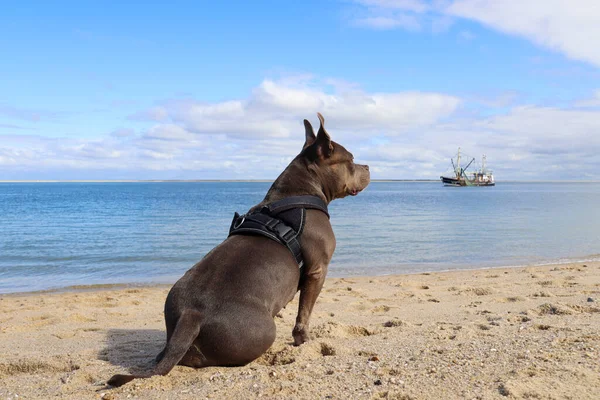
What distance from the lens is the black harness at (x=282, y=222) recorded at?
4.80 metres

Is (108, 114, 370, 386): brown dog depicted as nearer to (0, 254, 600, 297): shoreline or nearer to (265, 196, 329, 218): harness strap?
(265, 196, 329, 218): harness strap

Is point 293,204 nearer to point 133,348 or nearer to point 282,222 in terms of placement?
point 282,222

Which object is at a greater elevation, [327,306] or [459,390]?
[459,390]

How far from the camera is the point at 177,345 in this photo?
4.02 meters

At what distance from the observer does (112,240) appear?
20.8m

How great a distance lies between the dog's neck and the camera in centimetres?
530

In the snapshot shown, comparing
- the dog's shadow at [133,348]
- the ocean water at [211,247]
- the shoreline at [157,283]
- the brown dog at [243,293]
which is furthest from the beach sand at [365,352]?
the ocean water at [211,247]

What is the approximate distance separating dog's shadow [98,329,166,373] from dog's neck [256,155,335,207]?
6.37 feet

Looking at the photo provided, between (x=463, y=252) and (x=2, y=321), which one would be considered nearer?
(x=2, y=321)

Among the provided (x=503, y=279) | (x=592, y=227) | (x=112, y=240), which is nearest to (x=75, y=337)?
(x=503, y=279)

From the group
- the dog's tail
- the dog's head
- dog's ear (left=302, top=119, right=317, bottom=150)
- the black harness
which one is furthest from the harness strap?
the dog's tail

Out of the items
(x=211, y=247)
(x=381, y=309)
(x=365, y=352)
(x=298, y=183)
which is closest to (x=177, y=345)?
(x=365, y=352)

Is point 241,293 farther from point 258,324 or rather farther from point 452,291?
point 452,291

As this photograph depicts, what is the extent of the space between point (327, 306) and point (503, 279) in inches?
191
